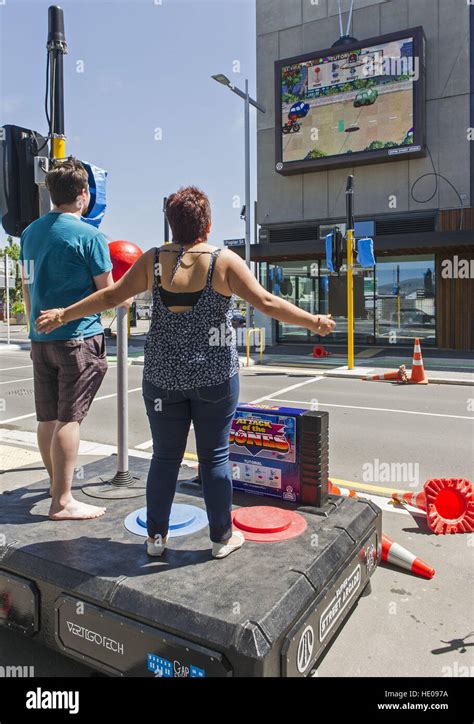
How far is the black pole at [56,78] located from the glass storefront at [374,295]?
16095 mm

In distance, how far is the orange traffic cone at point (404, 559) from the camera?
11.1 feet

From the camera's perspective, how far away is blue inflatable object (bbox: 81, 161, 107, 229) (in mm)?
3738

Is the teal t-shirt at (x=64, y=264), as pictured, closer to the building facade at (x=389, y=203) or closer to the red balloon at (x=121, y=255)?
the red balloon at (x=121, y=255)

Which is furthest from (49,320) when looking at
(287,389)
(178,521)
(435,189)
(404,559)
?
(435,189)

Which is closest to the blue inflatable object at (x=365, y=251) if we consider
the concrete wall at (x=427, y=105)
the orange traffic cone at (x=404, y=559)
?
the concrete wall at (x=427, y=105)

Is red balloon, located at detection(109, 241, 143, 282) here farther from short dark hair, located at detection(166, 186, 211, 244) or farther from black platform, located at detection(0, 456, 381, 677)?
black platform, located at detection(0, 456, 381, 677)

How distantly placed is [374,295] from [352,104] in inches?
260

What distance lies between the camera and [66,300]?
3211mm

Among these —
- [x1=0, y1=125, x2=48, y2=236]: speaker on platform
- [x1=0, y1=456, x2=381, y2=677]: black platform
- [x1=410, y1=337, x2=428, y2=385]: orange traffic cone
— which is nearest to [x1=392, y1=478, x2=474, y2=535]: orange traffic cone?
[x1=0, y1=456, x2=381, y2=677]: black platform

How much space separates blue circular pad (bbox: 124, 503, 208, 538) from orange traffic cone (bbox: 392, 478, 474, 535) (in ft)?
6.02

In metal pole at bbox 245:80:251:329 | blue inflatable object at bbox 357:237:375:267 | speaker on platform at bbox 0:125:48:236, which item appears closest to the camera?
speaker on platform at bbox 0:125:48:236

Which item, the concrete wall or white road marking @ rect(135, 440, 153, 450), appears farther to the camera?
the concrete wall
